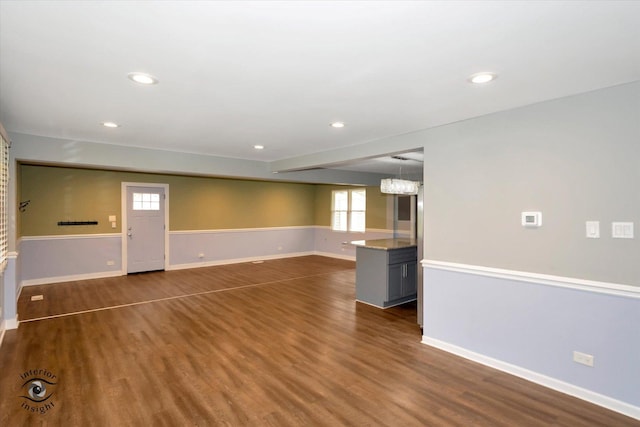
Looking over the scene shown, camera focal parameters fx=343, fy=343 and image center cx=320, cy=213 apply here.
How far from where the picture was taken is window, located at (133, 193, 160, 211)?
7.29 m

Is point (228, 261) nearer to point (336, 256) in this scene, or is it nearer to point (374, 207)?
point (336, 256)

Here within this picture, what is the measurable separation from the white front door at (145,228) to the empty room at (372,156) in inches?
90.2

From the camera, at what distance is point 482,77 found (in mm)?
2354

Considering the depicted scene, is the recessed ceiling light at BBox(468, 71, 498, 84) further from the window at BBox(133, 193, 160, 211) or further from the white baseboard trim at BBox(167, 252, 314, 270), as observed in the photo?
the white baseboard trim at BBox(167, 252, 314, 270)

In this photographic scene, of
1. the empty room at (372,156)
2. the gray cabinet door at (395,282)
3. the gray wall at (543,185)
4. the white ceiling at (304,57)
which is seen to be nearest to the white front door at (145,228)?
the empty room at (372,156)

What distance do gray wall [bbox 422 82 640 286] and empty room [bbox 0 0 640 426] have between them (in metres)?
0.01

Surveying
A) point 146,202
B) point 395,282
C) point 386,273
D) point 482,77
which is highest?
point 482,77

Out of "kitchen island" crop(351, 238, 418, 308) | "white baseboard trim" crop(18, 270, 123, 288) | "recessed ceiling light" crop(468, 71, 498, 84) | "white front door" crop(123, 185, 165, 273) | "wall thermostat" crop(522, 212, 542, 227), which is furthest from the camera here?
"white front door" crop(123, 185, 165, 273)

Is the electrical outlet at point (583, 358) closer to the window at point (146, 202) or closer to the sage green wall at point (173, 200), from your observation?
the sage green wall at point (173, 200)

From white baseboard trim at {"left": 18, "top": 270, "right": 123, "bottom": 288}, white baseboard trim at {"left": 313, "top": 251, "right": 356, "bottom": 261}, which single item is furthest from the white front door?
white baseboard trim at {"left": 313, "top": 251, "right": 356, "bottom": 261}

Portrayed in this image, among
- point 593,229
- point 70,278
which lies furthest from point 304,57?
→ point 70,278

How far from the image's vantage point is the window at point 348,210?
9.70 meters

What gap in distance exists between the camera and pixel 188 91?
269cm

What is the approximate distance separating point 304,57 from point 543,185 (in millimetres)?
2265
